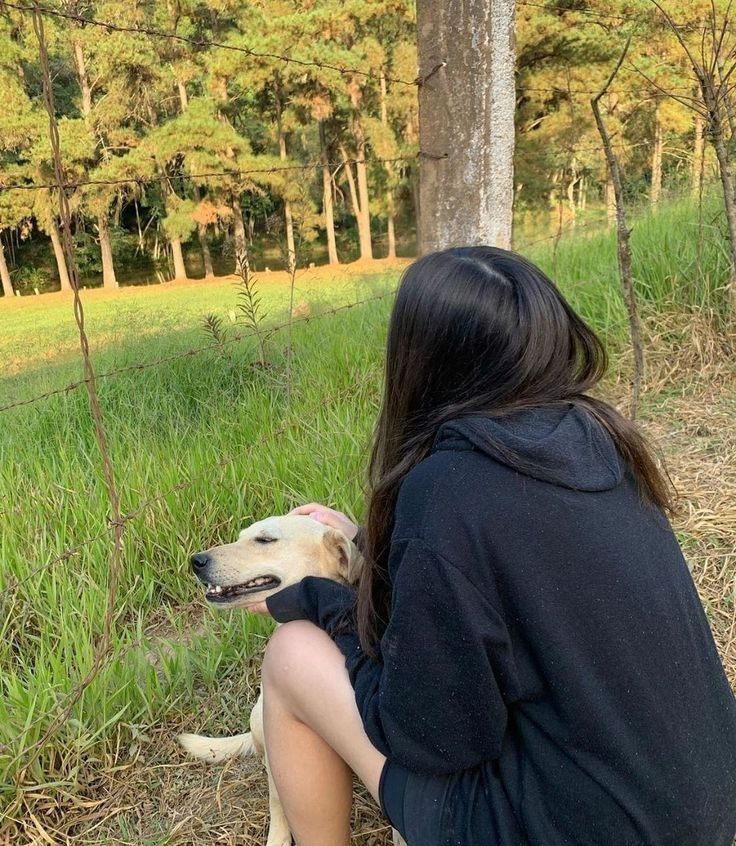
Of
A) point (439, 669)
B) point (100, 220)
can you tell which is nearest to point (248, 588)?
point (439, 669)

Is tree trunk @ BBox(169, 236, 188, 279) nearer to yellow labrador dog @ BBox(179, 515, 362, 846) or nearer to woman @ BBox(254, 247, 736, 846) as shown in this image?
yellow labrador dog @ BBox(179, 515, 362, 846)

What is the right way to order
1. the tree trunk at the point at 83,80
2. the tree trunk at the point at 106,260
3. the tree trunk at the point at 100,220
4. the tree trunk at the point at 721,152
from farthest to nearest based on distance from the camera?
the tree trunk at the point at 106,260, the tree trunk at the point at 100,220, the tree trunk at the point at 83,80, the tree trunk at the point at 721,152

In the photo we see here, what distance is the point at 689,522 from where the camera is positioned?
3037mm

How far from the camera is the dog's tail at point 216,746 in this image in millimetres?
2088

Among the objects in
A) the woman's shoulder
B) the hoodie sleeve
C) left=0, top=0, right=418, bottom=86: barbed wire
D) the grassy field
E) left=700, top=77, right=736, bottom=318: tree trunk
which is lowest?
the grassy field

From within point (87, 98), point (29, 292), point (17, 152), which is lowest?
point (29, 292)

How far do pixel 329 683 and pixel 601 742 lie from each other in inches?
23.2

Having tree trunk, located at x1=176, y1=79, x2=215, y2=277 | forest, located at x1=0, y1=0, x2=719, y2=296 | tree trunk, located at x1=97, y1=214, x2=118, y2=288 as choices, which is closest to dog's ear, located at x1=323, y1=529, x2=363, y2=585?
forest, located at x1=0, y1=0, x2=719, y2=296

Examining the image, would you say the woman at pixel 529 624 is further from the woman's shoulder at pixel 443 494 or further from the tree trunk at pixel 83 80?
the tree trunk at pixel 83 80

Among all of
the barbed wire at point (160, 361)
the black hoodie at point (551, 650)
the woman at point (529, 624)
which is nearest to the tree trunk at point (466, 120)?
the barbed wire at point (160, 361)

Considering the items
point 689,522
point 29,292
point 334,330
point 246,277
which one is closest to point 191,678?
point 246,277

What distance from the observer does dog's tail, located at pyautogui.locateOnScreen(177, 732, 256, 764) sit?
2.09 meters

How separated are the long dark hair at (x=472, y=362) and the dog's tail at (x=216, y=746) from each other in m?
0.89

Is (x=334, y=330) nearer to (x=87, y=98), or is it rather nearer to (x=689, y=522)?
(x=689, y=522)
